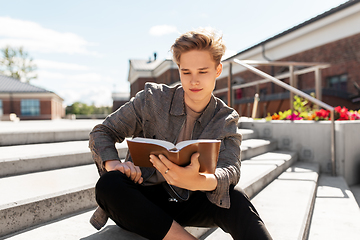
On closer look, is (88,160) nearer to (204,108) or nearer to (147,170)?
(147,170)

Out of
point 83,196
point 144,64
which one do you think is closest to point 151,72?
point 144,64

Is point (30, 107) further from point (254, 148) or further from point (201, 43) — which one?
point (201, 43)

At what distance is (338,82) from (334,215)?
9.26m

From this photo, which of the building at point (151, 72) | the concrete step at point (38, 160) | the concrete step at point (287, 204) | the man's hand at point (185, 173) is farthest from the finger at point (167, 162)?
the building at point (151, 72)

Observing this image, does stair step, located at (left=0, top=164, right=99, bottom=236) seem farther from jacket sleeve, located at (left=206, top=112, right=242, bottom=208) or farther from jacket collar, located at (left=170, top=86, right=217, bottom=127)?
jacket sleeve, located at (left=206, top=112, right=242, bottom=208)

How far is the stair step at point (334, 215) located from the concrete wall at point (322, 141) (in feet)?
2.11

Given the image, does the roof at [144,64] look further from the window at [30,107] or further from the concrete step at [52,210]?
the concrete step at [52,210]

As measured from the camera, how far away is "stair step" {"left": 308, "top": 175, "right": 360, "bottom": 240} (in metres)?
1.96

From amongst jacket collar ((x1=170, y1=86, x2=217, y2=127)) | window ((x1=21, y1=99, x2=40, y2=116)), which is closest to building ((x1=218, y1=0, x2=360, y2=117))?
jacket collar ((x1=170, y1=86, x2=217, y2=127))

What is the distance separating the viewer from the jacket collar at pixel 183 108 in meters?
1.49

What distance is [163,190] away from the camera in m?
1.41

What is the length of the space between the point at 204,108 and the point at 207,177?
0.52 metres

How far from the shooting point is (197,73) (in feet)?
4.47

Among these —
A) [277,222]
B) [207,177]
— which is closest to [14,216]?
[207,177]
